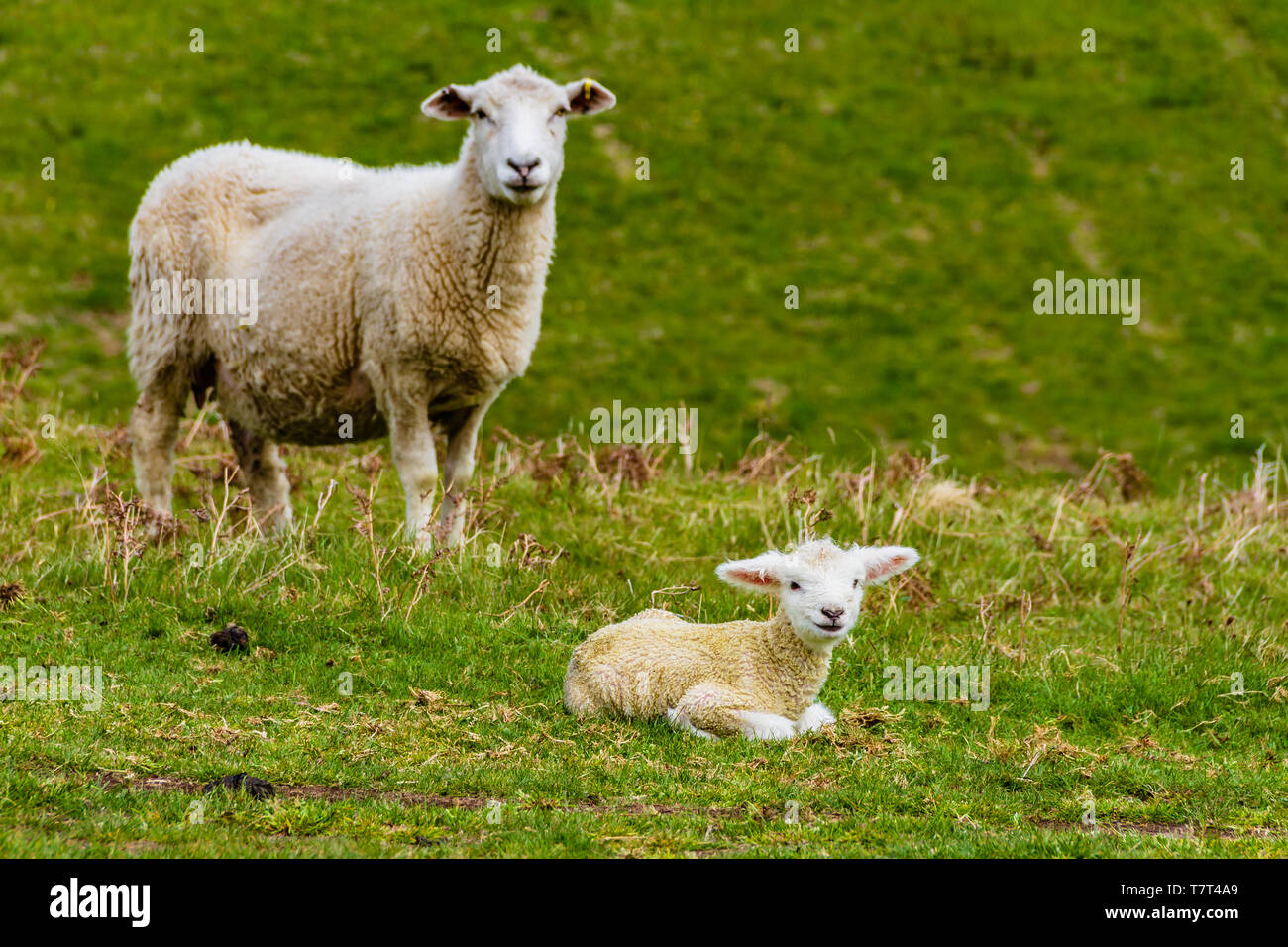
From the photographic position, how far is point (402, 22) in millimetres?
34344

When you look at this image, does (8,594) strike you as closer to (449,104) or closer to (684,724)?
(449,104)

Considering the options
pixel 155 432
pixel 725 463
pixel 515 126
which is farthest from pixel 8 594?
pixel 725 463

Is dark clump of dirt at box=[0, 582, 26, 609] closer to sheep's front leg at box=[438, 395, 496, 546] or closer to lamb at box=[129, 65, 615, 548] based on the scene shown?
lamb at box=[129, 65, 615, 548]

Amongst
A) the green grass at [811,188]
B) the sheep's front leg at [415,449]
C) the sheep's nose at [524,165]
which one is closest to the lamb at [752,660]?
the sheep's front leg at [415,449]

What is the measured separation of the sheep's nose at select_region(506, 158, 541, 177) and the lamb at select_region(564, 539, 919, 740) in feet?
9.59

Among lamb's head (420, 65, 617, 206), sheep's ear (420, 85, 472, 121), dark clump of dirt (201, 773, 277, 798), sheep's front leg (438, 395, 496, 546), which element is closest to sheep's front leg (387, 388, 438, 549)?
sheep's front leg (438, 395, 496, 546)

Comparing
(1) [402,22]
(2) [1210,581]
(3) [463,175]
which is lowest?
(2) [1210,581]

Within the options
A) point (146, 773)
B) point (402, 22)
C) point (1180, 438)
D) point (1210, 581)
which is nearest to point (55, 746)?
point (146, 773)

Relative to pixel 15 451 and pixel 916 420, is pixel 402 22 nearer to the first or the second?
pixel 916 420

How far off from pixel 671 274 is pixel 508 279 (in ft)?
63.8

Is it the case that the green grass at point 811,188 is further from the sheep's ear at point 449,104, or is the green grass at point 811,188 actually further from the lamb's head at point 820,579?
the lamb's head at point 820,579

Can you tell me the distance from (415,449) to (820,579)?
341cm

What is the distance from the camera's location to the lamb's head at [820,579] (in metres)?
6.98

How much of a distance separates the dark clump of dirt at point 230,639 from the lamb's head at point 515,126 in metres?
3.10
